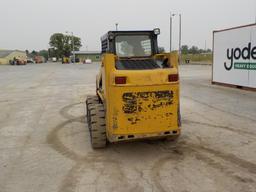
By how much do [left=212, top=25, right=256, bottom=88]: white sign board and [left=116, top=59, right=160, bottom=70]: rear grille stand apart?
9.43 metres

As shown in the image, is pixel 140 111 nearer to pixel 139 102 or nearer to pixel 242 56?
pixel 139 102

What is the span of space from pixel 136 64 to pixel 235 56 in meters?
10.8

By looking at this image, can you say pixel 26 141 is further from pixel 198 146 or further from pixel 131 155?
pixel 198 146

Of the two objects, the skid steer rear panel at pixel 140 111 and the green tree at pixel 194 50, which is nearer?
the skid steer rear panel at pixel 140 111

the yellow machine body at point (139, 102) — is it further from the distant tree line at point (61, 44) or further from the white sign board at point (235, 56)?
the distant tree line at point (61, 44)

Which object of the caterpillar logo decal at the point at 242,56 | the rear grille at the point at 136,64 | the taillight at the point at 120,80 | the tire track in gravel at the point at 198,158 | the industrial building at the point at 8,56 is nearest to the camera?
the tire track in gravel at the point at 198,158

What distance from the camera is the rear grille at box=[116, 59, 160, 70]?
17.6 feet

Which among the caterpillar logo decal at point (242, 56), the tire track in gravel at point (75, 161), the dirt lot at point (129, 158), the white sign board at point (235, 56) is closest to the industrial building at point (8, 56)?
the white sign board at point (235, 56)

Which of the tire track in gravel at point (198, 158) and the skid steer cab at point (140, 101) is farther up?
the skid steer cab at point (140, 101)

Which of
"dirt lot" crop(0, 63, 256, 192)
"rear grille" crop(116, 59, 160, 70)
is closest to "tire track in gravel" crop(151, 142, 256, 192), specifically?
"dirt lot" crop(0, 63, 256, 192)

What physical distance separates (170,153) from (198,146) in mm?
712

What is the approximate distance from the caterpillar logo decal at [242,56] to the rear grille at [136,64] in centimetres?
939

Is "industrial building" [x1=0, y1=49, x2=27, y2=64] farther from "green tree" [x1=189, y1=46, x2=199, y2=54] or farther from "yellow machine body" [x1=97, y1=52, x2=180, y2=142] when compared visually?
"yellow machine body" [x1=97, y1=52, x2=180, y2=142]

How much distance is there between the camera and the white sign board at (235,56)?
13.6 m
